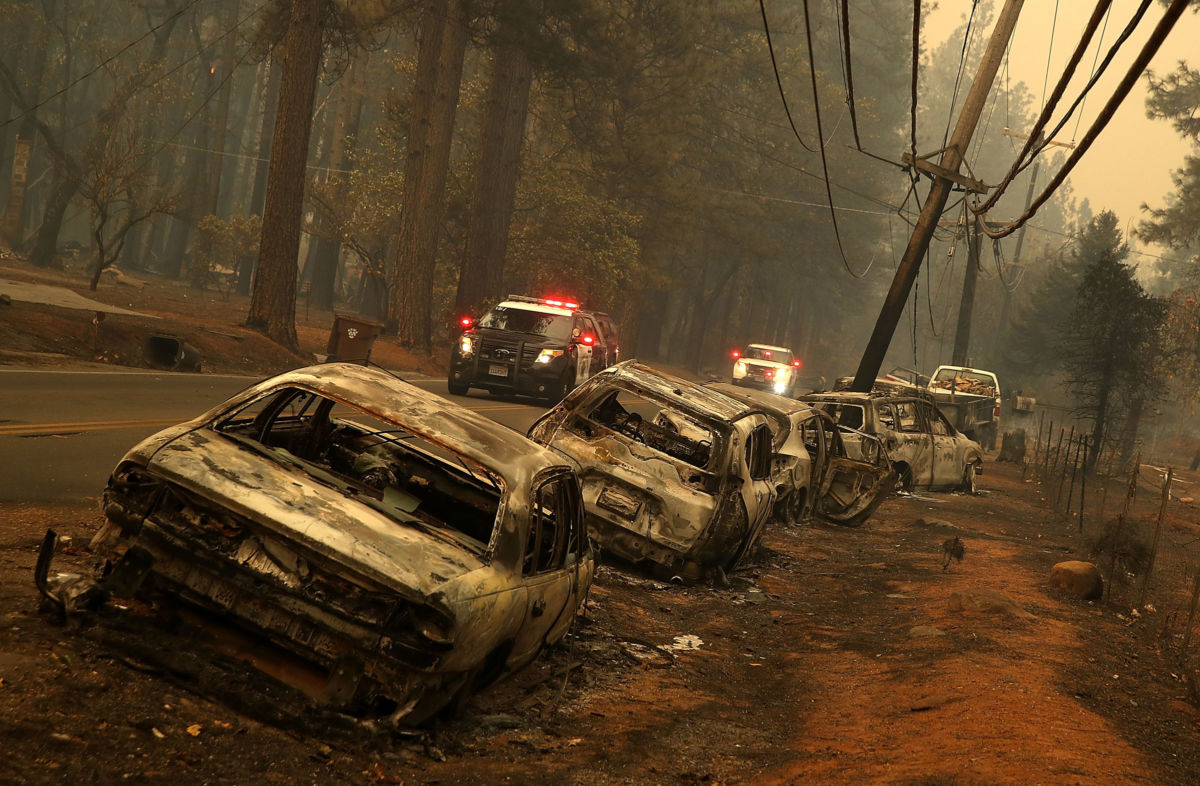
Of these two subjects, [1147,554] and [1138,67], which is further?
[1147,554]

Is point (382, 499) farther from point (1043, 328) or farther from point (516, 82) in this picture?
point (1043, 328)

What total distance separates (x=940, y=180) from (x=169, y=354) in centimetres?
1499

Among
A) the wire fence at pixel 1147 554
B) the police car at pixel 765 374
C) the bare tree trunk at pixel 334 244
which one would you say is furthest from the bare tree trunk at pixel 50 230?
the wire fence at pixel 1147 554

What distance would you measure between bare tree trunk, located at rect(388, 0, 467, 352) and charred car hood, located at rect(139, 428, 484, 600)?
2734 cm

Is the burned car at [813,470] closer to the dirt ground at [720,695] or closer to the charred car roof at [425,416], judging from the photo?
the dirt ground at [720,695]

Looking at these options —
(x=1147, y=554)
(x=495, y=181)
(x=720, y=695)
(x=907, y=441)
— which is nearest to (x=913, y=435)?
(x=907, y=441)

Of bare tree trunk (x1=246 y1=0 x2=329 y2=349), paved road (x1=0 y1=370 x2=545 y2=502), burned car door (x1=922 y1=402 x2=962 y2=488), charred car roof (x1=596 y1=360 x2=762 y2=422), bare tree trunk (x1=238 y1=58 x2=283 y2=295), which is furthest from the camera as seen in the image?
bare tree trunk (x1=238 y1=58 x2=283 y2=295)

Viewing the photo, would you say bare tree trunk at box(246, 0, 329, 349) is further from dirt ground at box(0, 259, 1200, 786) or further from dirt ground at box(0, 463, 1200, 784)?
dirt ground at box(0, 463, 1200, 784)

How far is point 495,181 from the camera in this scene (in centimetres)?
3531

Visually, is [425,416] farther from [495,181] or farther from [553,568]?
[495,181]

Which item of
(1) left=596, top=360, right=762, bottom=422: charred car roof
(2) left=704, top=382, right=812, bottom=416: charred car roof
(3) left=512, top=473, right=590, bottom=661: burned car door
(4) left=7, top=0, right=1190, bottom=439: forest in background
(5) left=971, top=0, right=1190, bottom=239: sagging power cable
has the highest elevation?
(4) left=7, top=0, right=1190, bottom=439: forest in background

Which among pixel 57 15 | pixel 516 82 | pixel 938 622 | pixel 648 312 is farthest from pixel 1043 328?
pixel 938 622

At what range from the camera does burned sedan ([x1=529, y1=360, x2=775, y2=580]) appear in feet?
32.8

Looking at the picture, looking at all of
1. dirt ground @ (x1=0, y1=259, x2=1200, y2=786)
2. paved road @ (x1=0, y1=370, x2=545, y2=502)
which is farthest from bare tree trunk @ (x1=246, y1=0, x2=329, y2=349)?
dirt ground @ (x1=0, y1=259, x2=1200, y2=786)
